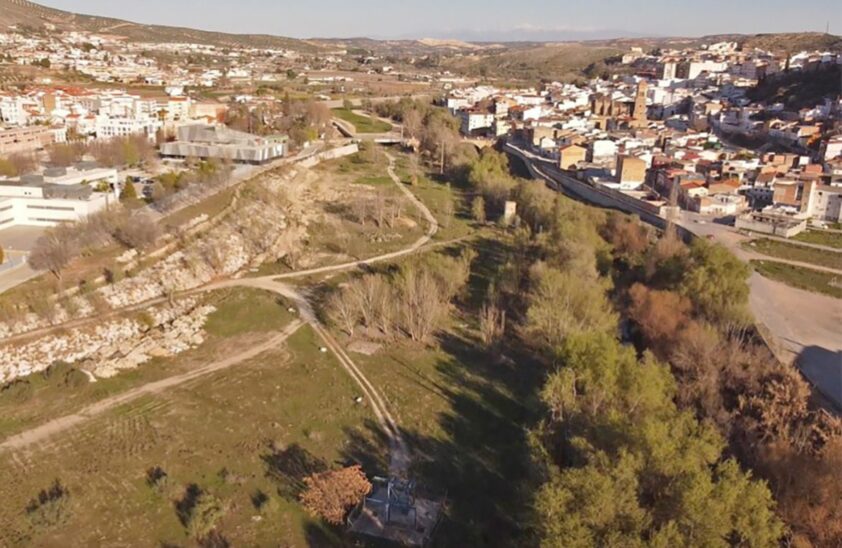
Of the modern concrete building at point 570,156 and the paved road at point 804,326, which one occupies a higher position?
the modern concrete building at point 570,156

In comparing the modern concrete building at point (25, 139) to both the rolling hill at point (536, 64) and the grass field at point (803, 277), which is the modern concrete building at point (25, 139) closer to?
the grass field at point (803, 277)

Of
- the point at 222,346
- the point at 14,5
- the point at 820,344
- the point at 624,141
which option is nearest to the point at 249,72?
the point at 14,5

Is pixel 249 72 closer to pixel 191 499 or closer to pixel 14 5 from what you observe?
pixel 14 5

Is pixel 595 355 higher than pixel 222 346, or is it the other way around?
pixel 595 355

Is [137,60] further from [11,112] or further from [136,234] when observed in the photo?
[136,234]

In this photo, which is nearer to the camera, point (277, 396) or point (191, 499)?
point (191, 499)

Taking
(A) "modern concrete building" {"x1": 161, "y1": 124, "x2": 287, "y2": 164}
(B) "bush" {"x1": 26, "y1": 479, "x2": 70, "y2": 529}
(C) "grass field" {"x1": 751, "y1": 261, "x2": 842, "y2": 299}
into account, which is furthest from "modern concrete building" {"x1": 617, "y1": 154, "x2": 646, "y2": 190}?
(B) "bush" {"x1": 26, "y1": 479, "x2": 70, "y2": 529}

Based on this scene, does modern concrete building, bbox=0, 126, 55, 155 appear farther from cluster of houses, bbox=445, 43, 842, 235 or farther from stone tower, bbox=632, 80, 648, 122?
stone tower, bbox=632, 80, 648, 122

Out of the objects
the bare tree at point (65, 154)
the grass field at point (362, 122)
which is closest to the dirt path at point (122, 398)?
the bare tree at point (65, 154)
